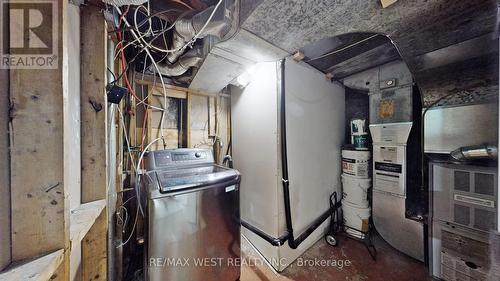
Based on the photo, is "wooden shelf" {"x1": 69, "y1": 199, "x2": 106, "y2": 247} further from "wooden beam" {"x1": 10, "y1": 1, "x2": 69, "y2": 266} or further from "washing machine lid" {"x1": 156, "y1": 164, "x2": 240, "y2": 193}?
"washing machine lid" {"x1": 156, "y1": 164, "x2": 240, "y2": 193}

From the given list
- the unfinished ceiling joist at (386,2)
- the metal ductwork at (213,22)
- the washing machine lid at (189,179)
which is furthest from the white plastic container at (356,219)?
the metal ductwork at (213,22)

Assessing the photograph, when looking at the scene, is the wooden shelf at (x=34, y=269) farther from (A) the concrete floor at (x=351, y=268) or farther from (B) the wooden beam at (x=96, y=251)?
(A) the concrete floor at (x=351, y=268)

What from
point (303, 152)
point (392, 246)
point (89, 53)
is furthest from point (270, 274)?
point (89, 53)

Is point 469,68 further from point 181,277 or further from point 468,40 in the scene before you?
point 181,277

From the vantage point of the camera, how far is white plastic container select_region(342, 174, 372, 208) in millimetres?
2199

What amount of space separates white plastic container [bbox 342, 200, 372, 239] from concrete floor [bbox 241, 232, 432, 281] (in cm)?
20

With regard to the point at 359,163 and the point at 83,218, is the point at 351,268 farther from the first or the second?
the point at 83,218

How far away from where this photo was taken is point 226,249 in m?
1.47

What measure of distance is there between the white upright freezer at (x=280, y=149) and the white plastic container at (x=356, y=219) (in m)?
0.28

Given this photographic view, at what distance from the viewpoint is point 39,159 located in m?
0.50

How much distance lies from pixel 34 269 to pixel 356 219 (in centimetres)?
270

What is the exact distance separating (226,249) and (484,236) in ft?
6.63

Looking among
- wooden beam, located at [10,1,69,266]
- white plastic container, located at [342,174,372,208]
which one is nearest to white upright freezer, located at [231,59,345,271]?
white plastic container, located at [342,174,372,208]

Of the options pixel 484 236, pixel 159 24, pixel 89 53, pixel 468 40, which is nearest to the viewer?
pixel 89 53
